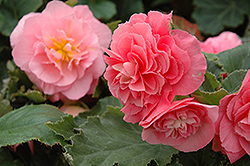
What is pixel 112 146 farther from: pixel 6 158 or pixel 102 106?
pixel 6 158

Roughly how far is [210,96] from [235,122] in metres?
0.06

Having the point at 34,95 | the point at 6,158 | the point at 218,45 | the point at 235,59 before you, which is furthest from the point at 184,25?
the point at 6,158

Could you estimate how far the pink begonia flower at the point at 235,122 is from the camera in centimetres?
44

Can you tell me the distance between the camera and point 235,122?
448mm

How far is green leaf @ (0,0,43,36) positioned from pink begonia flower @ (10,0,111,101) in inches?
9.1

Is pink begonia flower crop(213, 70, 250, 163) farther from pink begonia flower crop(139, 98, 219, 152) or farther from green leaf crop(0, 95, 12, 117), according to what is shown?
green leaf crop(0, 95, 12, 117)

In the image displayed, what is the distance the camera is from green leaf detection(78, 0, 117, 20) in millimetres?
1062

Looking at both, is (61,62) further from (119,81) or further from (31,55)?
(119,81)

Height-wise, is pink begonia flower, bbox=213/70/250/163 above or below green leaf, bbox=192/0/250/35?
above

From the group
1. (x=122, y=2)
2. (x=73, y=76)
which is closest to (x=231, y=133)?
(x=73, y=76)

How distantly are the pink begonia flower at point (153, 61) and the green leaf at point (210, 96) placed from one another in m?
0.08

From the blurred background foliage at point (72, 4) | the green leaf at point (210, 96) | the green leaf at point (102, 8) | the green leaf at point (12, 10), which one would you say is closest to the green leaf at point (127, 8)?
the blurred background foliage at point (72, 4)

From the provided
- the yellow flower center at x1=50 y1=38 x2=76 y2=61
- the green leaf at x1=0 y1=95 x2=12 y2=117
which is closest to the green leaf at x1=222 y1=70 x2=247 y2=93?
the yellow flower center at x1=50 y1=38 x2=76 y2=61

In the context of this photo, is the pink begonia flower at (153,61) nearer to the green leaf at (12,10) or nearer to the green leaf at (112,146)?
the green leaf at (112,146)
